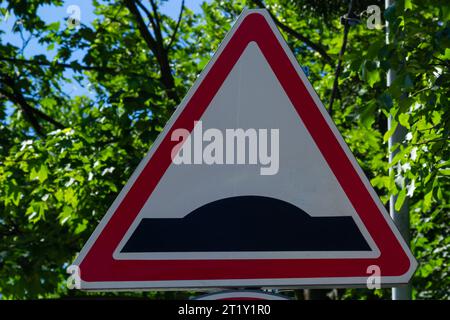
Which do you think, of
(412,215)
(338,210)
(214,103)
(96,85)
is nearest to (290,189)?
(338,210)

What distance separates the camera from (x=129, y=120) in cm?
997

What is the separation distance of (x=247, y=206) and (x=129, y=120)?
24.6 ft

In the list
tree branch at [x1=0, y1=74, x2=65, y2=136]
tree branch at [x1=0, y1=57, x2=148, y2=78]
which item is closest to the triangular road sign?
tree branch at [x1=0, y1=57, x2=148, y2=78]

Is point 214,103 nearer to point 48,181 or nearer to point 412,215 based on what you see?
point 48,181

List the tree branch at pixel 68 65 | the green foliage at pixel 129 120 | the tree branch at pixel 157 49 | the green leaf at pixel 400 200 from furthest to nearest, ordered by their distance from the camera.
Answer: the tree branch at pixel 157 49 < the tree branch at pixel 68 65 < the green leaf at pixel 400 200 < the green foliage at pixel 129 120

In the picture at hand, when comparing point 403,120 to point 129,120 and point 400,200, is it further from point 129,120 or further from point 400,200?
point 129,120

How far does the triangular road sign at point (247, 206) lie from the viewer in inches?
100

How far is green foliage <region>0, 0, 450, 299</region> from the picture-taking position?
495cm

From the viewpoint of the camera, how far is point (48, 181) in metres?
10.0

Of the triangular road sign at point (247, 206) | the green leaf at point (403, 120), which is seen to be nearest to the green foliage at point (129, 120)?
the green leaf at point (403, 120)

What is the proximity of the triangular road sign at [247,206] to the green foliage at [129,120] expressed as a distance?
5.68ft

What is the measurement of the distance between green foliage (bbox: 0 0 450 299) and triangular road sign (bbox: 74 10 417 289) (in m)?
1.73

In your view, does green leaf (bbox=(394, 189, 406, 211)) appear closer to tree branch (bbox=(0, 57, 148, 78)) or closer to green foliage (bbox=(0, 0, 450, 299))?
green foliage (bbox=(0, 0, 450, 299))

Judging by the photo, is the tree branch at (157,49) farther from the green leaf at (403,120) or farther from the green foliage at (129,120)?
the green leaf at (403,120)
